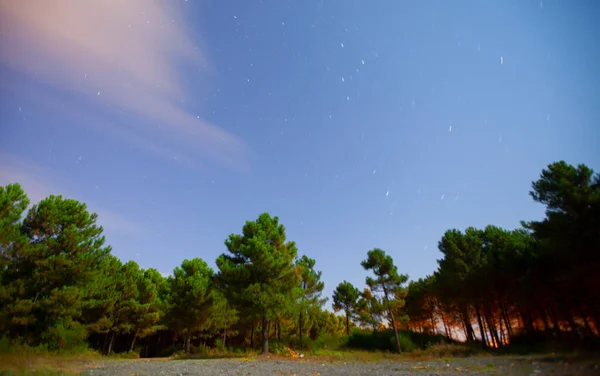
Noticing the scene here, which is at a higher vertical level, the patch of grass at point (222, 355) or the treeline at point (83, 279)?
the treeline at point (83, 279)

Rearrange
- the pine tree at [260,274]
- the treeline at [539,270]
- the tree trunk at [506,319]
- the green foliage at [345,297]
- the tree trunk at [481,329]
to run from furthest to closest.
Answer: the green foliage at [345,297]
the tree trunk at [481,329]
the tree trunk at [506,319]
the pine tree at [260,274]
the treeline at [539,270]

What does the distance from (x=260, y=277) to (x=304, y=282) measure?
628 inches

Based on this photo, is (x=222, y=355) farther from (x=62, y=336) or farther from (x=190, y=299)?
(x=62, y=336)

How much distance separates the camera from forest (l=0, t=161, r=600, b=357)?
1638 cm

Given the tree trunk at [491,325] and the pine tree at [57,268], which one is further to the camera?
the tree trunk at [491,325]

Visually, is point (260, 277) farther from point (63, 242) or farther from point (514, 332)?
point (514, 332)

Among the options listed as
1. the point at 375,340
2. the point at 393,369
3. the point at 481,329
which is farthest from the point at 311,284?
the point at 393,369

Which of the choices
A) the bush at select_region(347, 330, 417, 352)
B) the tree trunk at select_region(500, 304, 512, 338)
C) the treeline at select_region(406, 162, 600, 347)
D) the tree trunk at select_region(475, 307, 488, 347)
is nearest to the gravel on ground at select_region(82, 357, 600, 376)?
the treeline at select_region(406, 162, 600, 347)

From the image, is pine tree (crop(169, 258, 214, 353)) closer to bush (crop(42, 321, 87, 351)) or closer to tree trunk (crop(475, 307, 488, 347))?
bush (crop(42, 321, 87, 351))

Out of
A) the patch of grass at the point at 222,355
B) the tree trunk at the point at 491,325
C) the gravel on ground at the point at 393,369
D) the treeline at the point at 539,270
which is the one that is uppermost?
the treeline at the point at 539,270

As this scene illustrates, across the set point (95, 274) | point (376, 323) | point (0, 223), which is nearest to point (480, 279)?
point (376, 323)

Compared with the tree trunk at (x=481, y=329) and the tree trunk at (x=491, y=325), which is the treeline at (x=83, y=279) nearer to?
the tree trunk at (x=481, y=329)

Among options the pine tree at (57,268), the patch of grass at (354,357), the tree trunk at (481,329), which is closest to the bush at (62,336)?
the pine tree at (57,268)

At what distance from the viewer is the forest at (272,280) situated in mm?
16375
